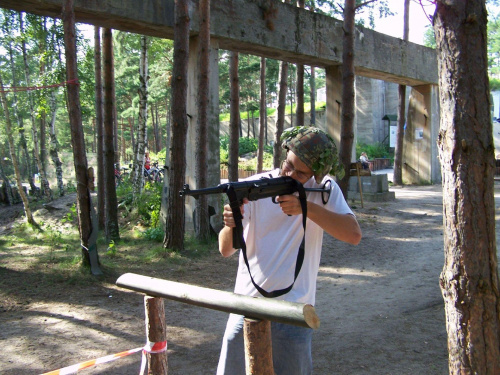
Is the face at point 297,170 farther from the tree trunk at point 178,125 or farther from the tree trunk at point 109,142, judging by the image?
the tree trunk at point 109,142

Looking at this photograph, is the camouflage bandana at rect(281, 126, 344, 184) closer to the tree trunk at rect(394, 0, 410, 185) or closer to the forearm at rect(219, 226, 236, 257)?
the forearm at rect(219, 226, 236, 257)

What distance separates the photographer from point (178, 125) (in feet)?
30.0

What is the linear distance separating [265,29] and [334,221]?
9715mm

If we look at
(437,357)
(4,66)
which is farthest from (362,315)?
(4,66)

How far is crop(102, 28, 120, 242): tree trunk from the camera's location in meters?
11.8

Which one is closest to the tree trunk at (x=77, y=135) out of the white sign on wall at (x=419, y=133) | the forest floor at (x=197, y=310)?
the forest floor at (x=197, y=310)

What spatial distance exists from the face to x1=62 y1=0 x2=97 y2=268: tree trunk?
5.74m

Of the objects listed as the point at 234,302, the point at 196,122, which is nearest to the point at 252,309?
the point at 234,302

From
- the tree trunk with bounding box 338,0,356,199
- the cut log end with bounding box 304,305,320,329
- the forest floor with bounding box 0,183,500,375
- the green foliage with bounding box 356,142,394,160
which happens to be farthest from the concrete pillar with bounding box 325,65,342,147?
the green foliage with bounding box 356,142,394,160

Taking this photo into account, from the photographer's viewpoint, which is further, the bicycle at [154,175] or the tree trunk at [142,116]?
the bicycle at [154,175]

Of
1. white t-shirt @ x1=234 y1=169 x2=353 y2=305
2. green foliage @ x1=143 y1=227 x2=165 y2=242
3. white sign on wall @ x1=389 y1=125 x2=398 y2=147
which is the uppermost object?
white sign on wall @ x1=389 y1=125 x2=398 y2=147

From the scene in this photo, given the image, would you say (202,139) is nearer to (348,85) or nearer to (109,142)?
(109,142)

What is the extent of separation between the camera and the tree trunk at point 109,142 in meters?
11.8

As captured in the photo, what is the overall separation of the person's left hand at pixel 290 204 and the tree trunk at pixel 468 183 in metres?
1.31
